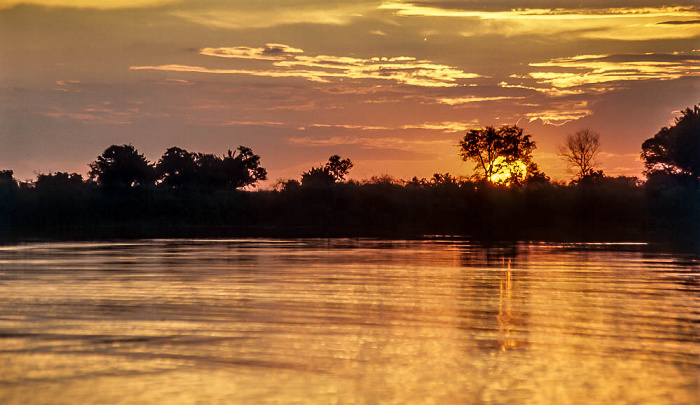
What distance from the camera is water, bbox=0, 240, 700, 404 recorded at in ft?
21.4

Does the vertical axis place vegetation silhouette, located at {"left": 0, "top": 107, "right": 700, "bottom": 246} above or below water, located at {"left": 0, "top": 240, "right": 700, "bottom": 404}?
above

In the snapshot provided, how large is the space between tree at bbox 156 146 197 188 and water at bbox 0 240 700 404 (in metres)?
85.5

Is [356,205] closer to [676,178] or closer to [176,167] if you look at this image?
[676,178]

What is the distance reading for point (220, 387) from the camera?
6.57 m

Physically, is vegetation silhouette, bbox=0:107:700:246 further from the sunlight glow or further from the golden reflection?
the golden reflection

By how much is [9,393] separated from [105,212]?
168 ft

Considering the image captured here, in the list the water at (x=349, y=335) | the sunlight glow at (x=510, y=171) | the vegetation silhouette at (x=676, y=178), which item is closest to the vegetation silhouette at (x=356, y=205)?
the vegetation silhouette at (x=676, y=178)

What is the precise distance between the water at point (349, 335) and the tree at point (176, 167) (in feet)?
281

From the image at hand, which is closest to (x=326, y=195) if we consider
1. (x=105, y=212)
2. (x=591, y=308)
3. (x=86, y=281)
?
(x=105, y=212)

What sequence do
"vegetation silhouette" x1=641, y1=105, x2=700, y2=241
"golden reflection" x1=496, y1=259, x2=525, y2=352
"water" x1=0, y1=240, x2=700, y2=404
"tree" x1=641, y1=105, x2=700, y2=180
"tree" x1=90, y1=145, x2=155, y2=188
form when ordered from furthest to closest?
"tree" x1=90, y1=145, x2=155, y2=188
"tree" x1=641, y1=105, x2=700, y2=180
"vegetation silhouette" x1=641, y1=105, x2=700, y2=241
"golden reflection" x1=496, y1=259, x2=525, y2=352
"water" x1=0, y1=240, x2=700, y2=404

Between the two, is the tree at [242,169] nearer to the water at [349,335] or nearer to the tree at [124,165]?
the tree at [124,165]

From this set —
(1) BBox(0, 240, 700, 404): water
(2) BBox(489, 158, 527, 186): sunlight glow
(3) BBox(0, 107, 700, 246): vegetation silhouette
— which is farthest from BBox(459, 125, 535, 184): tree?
(1) BBox(0, 240, 700, 404): water

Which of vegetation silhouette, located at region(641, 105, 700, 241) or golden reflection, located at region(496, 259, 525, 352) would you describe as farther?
vegetation silhouette, located at region(641, 105, 700, 241)

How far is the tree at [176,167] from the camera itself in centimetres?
10188
